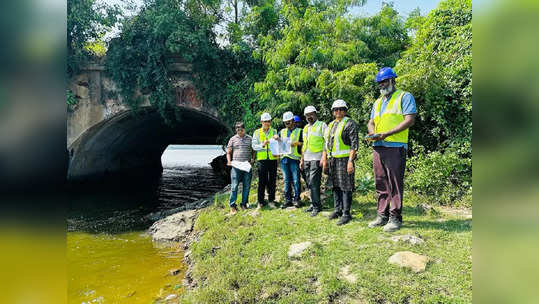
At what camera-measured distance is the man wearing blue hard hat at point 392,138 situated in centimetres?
413

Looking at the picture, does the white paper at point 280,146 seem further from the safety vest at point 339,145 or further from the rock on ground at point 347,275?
the rock on ground at point 347,275

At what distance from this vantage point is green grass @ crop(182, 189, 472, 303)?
311 centimetres

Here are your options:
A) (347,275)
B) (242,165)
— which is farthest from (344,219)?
(242,165)

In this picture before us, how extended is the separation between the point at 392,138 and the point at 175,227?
541cm

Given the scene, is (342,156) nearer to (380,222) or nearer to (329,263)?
(380,222)

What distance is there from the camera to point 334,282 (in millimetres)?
3332

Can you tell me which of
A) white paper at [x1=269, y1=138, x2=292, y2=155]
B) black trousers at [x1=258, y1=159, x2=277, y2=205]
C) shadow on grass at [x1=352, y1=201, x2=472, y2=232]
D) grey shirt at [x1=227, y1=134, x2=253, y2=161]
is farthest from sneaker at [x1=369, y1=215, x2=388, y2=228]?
grey shirt at [x1=227, y1=134, x2=253, y2=161]

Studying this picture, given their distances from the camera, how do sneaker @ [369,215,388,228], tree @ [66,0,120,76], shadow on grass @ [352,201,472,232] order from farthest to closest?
1. tree @ [66,0,120,76]
2. sneaker @ [369,215,388,228]
3. shadow on grass @ [352,201,472,232]

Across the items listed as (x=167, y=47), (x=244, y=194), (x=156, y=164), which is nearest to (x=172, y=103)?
(x=167, y=47)

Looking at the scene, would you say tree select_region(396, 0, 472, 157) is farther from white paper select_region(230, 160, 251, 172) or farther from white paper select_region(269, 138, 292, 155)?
white paper select_region(230, 160, 251, 172)

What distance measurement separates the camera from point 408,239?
3.90m
